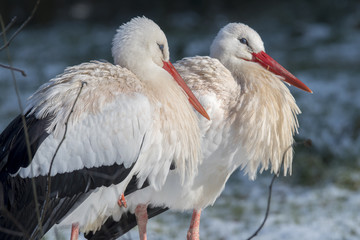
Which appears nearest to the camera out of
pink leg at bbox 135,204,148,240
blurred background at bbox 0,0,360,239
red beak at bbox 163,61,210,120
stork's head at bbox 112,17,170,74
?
stork's head at bbox 112,17,170,74

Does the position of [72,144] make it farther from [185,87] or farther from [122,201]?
[185,87]

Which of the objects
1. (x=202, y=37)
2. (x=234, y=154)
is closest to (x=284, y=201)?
(x=234, y=154)

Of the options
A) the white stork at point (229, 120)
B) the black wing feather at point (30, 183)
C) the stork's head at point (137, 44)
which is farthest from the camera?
the white stork at point (229, 120)

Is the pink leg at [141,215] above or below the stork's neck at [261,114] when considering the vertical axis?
below

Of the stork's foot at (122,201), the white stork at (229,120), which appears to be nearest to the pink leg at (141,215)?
the white stork at (229,120)

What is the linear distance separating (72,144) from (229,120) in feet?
3.27

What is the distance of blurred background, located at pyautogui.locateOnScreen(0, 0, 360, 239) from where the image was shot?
5883mm

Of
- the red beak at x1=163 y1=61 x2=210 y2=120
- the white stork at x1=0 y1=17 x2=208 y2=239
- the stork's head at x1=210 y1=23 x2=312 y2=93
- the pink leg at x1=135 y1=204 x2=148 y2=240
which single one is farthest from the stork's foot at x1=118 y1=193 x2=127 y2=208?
the stork's head at x1=210 y1=23 x2=312 y2=93

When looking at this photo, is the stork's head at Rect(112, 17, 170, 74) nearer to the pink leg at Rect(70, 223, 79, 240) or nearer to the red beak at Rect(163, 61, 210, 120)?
→ the red beak at Rect(163, 61, 210, 120)

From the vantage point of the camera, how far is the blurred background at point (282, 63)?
588cm

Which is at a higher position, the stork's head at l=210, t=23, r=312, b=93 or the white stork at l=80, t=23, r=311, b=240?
the stork's head at l=210, t=23, r=312, b=93

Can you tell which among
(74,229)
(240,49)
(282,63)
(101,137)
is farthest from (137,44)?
(282,63)

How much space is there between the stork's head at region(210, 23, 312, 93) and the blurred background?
1.52 m

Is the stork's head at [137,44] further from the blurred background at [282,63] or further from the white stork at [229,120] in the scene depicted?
the blurred background at [282,63]
